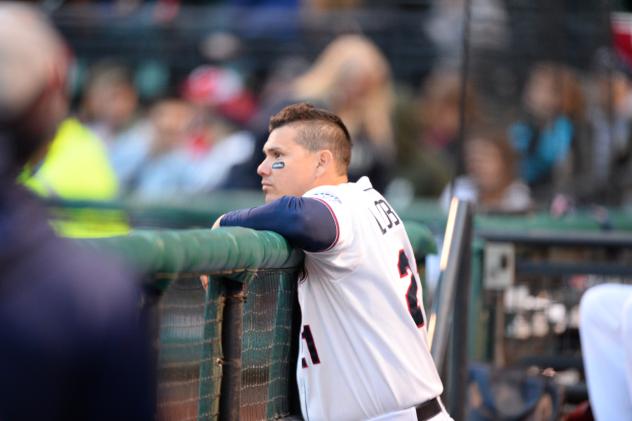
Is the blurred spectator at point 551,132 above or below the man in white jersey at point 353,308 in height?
above

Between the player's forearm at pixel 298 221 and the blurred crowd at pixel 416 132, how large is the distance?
603 centimetres

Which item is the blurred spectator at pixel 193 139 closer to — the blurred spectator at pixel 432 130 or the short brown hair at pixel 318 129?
the blurred spectator at pixel 432 130

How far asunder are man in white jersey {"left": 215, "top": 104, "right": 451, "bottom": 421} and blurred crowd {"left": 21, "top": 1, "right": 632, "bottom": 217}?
18.8 ft

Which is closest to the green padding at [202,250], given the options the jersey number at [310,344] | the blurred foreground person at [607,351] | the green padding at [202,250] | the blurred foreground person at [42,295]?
the green padding at [202,250]

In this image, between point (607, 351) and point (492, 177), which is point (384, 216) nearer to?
point (607, 351)

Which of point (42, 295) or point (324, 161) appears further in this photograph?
point (324, 161)

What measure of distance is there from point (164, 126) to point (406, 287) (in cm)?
784

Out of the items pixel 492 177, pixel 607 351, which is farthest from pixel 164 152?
pixel 607 351

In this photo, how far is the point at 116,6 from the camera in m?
13.6

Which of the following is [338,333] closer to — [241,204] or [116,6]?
[241,204]

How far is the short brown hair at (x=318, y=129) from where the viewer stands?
4230mm

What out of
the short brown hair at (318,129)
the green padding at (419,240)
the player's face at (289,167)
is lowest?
the green padding at (419,240)

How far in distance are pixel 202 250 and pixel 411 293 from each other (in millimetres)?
1263

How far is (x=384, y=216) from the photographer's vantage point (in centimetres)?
413
